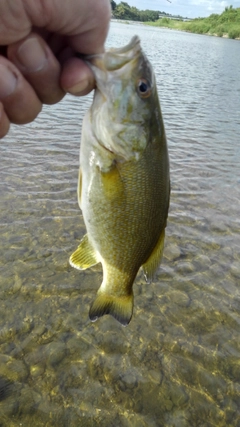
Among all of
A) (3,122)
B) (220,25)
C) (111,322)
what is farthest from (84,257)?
(220,25)

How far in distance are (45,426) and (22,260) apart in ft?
9.14

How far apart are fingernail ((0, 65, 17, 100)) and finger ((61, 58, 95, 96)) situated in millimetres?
278

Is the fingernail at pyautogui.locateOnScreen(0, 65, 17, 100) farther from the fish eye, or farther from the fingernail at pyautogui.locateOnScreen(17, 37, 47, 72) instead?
the fish eye

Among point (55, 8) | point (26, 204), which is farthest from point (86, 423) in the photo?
point (26, 204)

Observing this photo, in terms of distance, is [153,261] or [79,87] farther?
[153,261]

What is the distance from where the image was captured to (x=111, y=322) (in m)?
5.27

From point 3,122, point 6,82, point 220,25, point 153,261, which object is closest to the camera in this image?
point 6,82

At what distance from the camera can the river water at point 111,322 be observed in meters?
4.27

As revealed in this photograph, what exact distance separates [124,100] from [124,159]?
341 mm

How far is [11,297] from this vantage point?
5.45 meters

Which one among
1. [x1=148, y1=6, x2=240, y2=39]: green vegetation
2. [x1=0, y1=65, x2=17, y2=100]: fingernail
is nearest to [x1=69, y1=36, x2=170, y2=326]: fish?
[x1=0, y1=65, x2=17, y2=100]: fingernail

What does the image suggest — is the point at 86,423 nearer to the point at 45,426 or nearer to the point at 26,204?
the point at 45,426

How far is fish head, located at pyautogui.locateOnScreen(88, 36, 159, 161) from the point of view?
2.10 meters

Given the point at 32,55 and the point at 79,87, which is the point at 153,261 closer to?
the point at 79,87
